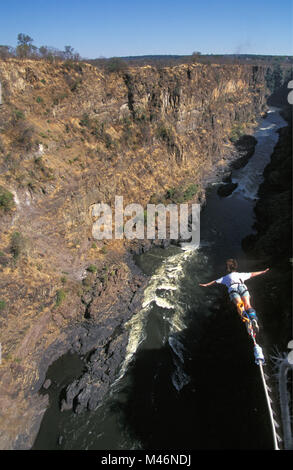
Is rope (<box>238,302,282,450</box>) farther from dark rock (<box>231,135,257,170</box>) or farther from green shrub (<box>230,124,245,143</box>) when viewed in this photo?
green shrub (<box>230,124,245,143</box>)

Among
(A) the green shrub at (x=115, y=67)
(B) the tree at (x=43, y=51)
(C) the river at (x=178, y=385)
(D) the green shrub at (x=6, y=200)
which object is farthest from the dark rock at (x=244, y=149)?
(D) the green shrub at (x=6, y=200)

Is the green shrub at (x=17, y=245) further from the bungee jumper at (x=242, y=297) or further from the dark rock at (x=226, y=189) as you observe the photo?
the dark rock at (x=226, y=189)

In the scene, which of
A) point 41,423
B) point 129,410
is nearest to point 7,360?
point 41,423

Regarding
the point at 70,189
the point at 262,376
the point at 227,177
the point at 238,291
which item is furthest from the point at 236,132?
the point at 262,376

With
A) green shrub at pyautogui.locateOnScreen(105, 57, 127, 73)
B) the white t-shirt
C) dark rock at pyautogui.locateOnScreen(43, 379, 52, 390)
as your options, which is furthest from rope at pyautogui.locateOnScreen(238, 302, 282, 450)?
green shrub at pyautogui.locateOnScreen(105, 57, 127, 73)

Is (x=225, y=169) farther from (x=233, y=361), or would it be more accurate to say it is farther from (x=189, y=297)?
(x=233, y=361)

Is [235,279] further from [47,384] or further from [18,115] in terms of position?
[18,115]

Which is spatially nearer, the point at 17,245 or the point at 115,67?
the point at 17,245

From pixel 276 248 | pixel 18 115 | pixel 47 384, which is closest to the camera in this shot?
pixel 47 384
